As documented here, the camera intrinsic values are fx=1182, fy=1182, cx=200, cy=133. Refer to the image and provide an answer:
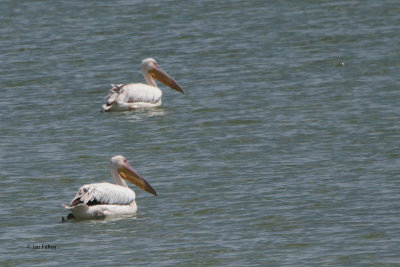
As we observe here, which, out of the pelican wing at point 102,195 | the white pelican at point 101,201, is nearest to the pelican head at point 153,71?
the white pelican at point 101,201

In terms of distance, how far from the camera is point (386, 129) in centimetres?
1455

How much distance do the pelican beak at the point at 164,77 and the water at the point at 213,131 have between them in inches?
8.6

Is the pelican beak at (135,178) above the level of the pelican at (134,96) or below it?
above

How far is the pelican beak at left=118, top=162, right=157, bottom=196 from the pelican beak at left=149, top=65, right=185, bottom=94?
5342 millimetres

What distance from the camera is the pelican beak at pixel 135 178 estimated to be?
11977 millimetres

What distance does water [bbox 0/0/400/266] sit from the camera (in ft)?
34.3

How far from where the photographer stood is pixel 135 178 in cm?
1220

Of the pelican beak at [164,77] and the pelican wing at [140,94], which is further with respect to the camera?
the pelican beak at [164,77]

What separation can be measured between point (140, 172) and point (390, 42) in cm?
810

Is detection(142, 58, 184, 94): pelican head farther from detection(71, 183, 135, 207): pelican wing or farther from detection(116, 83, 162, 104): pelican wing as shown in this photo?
detection(71, 183, 135, 207): pelican wing

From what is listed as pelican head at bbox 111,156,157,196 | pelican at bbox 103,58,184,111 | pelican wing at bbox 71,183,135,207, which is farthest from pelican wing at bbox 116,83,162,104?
pelican wing at bbox 71,183,135,207

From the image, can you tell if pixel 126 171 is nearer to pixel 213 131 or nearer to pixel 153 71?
pixel 213 131

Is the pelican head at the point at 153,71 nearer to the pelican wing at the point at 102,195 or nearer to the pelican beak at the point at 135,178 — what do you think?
the pelican beak at the point at 135,178

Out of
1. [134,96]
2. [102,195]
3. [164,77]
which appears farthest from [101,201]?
[164,77]
